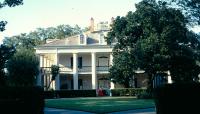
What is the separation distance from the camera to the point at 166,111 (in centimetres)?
1561

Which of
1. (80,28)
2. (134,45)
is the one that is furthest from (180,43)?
(80,28)

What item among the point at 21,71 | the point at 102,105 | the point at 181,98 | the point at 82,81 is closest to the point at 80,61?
the point at 82,81

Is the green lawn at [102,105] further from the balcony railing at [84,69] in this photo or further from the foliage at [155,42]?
the balcony railing at [84,69]

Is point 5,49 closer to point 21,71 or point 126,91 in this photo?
point 21,71

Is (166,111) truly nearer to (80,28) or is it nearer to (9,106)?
(9,106)

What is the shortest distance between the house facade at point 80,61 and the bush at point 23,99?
40.1 metres

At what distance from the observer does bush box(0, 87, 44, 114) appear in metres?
17.2

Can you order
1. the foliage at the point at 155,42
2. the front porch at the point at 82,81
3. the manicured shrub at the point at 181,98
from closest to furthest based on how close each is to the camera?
1. the manicured shrub at the point at 181,98
2. the foliage at the point at 155,42
3. the front porch at the point at 82,81

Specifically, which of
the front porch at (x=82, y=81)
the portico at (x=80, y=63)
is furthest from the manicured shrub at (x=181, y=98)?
the front porch at (x=82, y=81)

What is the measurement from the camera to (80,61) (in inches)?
2484

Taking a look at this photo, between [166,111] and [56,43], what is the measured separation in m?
46.4

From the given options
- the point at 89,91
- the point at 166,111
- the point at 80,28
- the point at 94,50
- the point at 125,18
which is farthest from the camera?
the point at 80,28

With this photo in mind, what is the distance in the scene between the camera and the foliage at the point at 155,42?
41625 mm

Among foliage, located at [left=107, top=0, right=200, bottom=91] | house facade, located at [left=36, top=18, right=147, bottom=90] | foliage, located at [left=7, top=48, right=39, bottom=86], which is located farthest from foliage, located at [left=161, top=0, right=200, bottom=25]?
house facade, located at [left=36, top=18, right=147, bottom=90]
